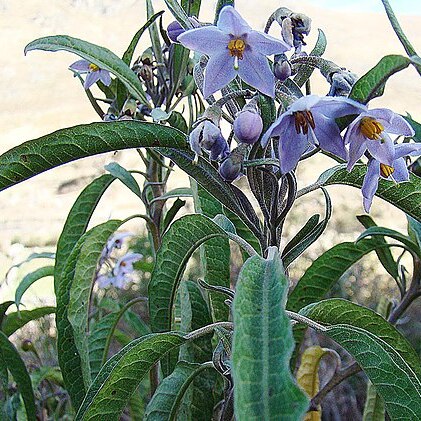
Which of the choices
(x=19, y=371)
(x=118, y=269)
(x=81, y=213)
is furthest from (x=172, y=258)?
(x=118, y=269)

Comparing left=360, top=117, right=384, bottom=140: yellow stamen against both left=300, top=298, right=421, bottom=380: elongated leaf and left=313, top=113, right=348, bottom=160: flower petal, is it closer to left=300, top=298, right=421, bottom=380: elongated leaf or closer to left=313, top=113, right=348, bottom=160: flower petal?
left=313, top=113, right=348, bottom=160: flower petal

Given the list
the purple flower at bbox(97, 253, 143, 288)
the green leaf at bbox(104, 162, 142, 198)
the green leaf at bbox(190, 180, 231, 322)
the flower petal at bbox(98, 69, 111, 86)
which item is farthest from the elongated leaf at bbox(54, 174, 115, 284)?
the purple flower at bbox(97, 253, 143, 288)

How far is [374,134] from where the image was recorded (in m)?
0.63

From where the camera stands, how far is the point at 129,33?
951 cm

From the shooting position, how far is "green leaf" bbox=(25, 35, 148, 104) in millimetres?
775

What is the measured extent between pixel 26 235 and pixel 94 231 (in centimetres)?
556

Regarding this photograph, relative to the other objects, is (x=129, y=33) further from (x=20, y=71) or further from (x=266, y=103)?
(x=266, y=103)

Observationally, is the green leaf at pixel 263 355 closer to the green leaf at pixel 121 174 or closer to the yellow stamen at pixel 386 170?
the yellow stamen at pixel 386 170

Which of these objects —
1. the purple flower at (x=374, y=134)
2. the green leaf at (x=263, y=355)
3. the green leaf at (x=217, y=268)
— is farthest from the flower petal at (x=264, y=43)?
the green leaf at (x=217, y=268)

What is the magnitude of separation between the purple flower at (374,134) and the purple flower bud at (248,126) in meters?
0.09

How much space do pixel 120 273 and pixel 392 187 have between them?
1074 mm

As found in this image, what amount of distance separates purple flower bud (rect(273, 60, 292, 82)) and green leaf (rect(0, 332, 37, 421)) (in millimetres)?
699

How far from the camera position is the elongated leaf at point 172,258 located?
29.9 inches

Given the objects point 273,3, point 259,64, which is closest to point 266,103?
point 259,64
